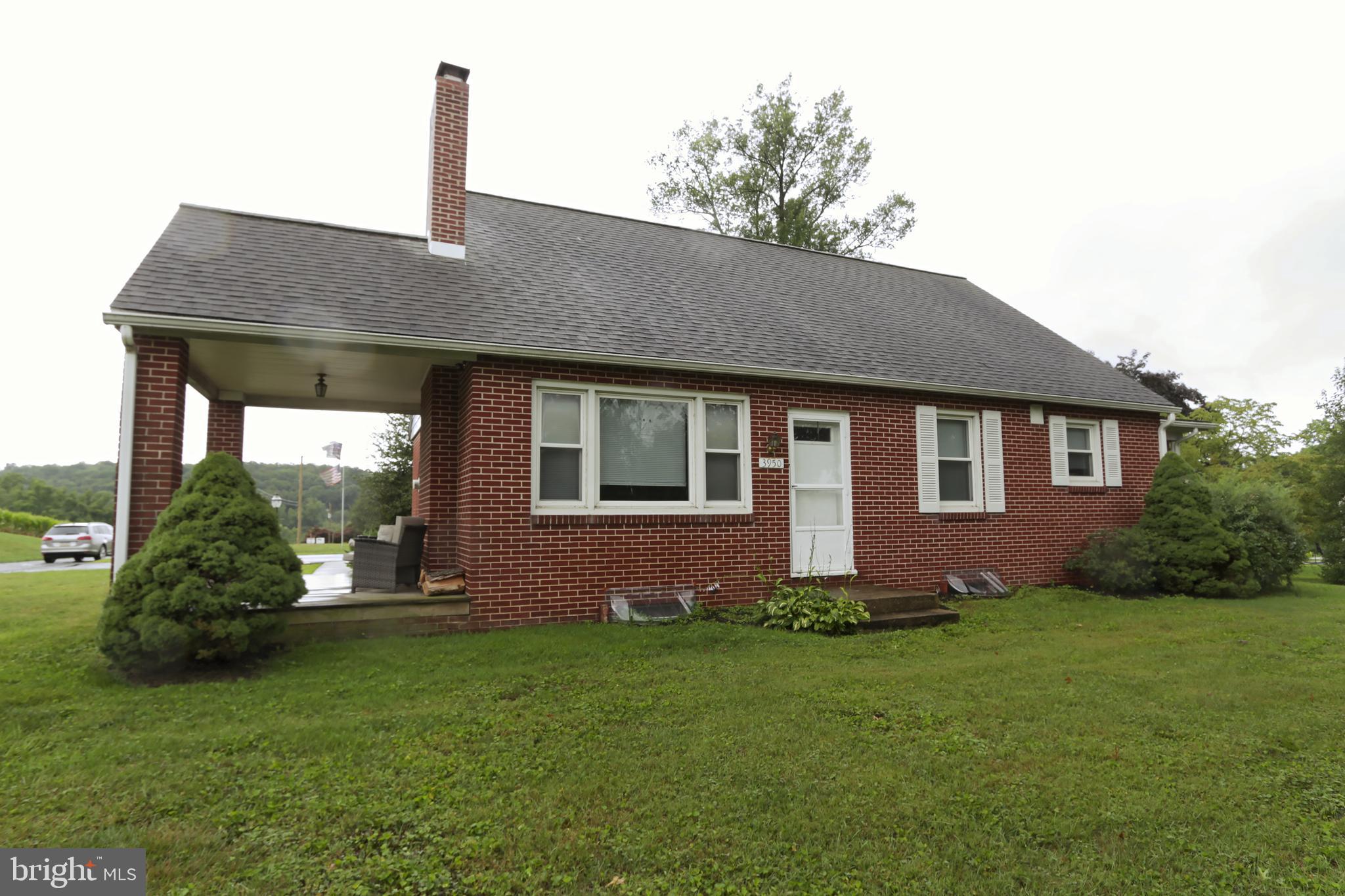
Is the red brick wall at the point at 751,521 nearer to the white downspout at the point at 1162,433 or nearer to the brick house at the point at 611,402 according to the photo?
the brick house at the point at 611,402

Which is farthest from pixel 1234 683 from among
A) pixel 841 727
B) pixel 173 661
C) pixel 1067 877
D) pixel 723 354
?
pixel 173 661

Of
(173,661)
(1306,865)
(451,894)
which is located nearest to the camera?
(451,894)

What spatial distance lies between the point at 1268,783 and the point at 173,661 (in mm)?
7246

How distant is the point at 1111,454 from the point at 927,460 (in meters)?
4.02

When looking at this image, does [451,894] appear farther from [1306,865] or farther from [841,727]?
[1306,865]

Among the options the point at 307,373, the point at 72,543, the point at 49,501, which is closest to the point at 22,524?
the point at 72,543

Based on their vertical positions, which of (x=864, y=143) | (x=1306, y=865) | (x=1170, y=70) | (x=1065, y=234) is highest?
(x=864, y=143)

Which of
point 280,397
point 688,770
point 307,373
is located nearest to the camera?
point 688,770

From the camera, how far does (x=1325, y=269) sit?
768 inches

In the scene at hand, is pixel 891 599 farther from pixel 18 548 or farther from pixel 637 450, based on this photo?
pixel 18 548

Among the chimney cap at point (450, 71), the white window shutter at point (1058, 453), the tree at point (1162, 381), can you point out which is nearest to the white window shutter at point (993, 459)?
the white window shutter at point (1058, 453)

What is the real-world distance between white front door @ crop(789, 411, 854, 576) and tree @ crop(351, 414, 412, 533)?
1395cm

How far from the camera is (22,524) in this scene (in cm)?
3456

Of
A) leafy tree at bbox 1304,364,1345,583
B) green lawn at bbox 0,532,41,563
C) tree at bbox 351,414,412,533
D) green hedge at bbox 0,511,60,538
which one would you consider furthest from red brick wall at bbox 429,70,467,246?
green hedge at bbox 0,511,60,538
